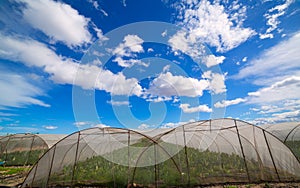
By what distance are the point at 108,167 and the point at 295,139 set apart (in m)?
17.1

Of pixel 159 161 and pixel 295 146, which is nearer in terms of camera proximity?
pixel 159 161

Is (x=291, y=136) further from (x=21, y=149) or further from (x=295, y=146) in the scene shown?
(x=21, y=149)

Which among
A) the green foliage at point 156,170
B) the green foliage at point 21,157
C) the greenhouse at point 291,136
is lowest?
the green foliage at point 156,170

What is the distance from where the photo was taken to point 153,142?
10180mm

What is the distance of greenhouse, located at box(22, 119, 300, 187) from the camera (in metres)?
9.38

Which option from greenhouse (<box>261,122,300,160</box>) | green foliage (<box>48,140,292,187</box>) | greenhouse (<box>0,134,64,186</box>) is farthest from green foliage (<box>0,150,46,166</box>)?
greenhouse (<box>261,122,300,160</box>)

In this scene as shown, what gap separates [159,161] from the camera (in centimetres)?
970

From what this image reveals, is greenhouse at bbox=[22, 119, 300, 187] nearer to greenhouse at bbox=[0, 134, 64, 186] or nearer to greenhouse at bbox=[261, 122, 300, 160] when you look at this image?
greenhouse at bbox=[261, 122, 300, 160]

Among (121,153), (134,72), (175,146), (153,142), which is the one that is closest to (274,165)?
Result: (175,146)

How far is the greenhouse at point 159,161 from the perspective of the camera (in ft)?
30.8

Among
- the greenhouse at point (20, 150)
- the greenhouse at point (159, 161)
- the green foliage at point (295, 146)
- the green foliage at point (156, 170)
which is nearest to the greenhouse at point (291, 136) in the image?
the green foliage at point (295, 146)

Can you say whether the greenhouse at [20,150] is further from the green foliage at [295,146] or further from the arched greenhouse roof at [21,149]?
the green foliage at [295,146]

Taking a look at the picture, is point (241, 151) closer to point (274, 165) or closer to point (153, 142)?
point (274, 165)

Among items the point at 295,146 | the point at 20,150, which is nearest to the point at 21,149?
the point at 20,150
